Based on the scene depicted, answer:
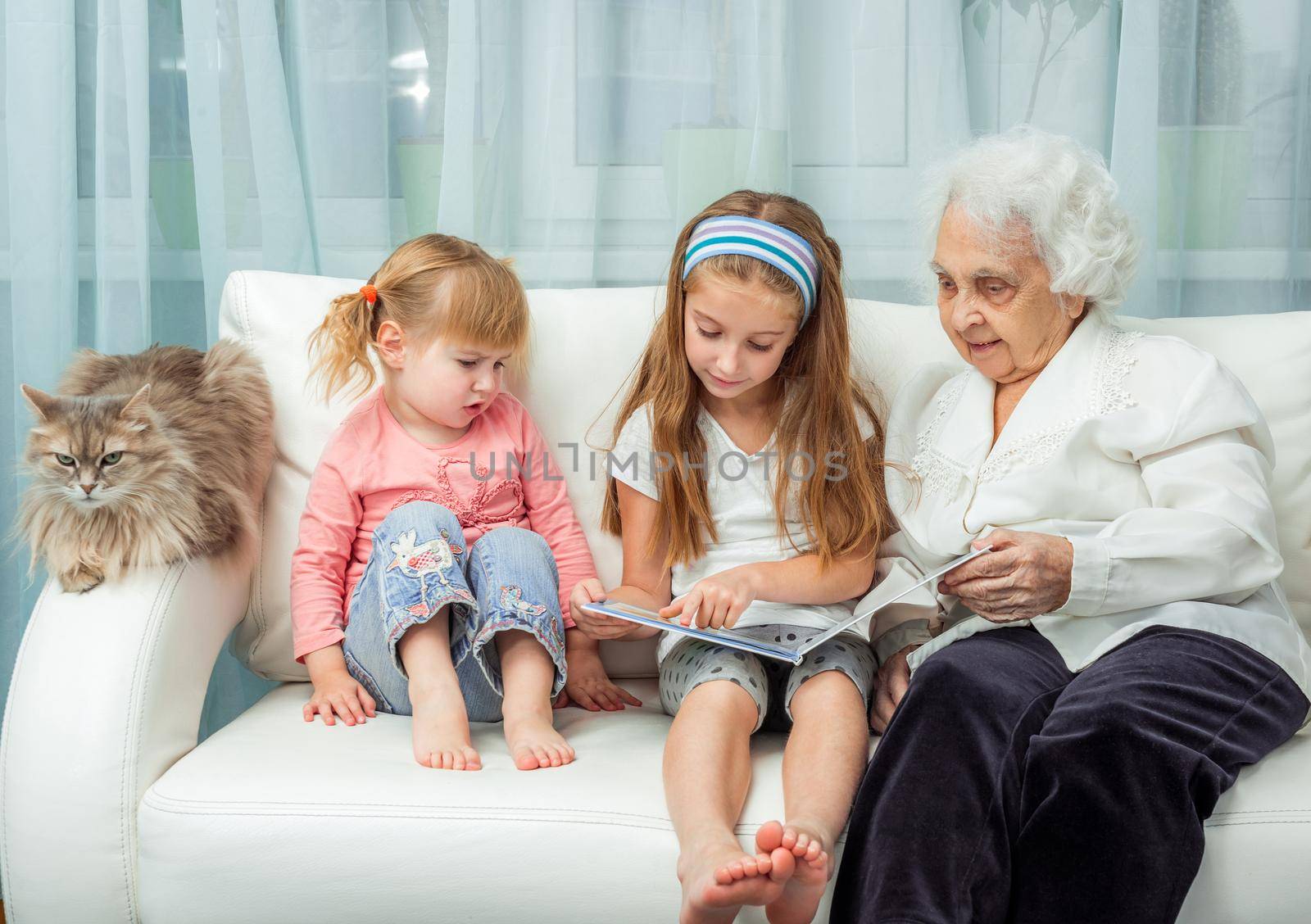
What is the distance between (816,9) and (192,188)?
1.16m

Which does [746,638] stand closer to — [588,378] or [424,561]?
[424,561]

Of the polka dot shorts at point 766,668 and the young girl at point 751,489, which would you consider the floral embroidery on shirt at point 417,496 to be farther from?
the polka dot shorts at point 766,668

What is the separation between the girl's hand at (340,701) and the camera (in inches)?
55.4

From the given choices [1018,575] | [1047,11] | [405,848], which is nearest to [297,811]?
[405,848]

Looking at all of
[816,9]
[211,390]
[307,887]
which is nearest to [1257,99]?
[816,9]

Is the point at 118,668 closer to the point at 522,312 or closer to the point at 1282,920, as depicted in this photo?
the point at 522,312

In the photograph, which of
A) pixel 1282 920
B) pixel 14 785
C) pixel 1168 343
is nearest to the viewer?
pixel 1282 920

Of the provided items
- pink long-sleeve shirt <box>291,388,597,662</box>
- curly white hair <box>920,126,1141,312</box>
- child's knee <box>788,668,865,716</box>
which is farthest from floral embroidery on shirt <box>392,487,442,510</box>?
curly white hair <box>920,126,1141,312</box>

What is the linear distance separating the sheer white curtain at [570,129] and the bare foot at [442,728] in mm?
768

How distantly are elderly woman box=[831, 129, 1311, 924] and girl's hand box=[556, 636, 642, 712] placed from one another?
36cm

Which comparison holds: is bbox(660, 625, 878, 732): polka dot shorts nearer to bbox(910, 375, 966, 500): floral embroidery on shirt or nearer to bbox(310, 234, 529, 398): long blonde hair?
bbox(910, 375, 966, 500): floral embroidery on shirt

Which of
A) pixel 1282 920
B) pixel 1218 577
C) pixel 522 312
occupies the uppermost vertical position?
pixel 522 312

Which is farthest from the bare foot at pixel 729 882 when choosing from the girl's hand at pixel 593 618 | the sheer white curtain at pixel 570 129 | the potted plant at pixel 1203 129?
the potted plant at pixel 1203 129

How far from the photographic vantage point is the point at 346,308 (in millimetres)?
1589
